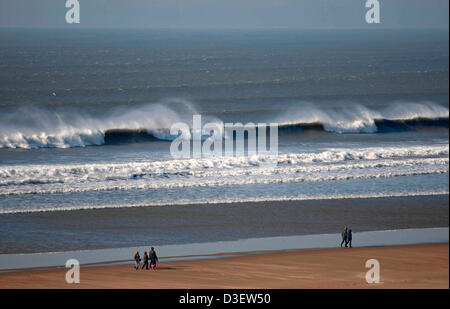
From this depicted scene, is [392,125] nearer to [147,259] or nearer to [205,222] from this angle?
[205,222]

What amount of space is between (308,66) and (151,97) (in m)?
17.8

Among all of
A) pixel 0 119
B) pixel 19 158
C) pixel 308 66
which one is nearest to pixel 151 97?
pixel 0 119

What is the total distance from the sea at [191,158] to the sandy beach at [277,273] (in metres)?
1.38

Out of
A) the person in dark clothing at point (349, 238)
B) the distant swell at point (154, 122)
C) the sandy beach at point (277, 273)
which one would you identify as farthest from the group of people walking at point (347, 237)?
the distant swell at point (154, 122)

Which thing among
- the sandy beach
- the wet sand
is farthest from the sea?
the sandy beach

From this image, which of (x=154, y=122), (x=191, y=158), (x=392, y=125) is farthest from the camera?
(x=392, y=125)

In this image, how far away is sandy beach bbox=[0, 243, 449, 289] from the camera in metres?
10.7

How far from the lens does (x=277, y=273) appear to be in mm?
11367

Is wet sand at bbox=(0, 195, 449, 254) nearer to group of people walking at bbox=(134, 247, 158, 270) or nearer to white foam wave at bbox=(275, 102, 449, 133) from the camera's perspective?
group of people walking at bbox=(134, 247, 158, 270)

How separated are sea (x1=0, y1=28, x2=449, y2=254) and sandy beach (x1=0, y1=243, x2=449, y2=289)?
1381 millimetres

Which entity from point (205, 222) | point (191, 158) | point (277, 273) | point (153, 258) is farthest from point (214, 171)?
point (277, 273)

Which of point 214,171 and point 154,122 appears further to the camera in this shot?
point 154,122

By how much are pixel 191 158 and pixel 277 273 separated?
9.39m
